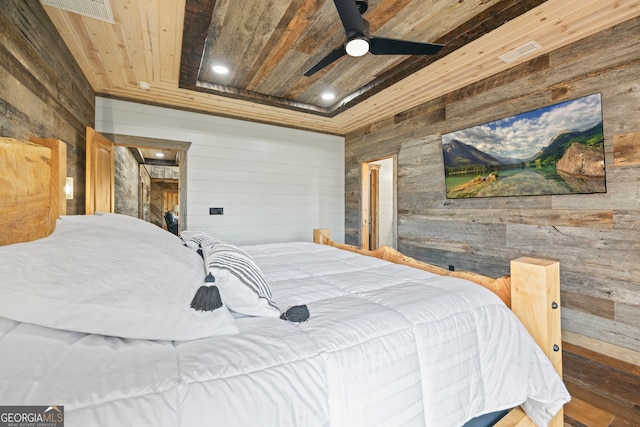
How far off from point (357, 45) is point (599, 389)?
110 inches

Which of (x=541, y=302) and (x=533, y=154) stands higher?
(x=533, y=154)

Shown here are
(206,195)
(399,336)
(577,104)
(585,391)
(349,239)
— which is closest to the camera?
(399,336)

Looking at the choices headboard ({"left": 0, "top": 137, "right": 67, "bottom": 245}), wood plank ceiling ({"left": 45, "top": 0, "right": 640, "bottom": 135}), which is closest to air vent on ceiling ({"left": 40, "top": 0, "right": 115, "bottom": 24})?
wood plank ceiling ({"left": 45, "top": 0, "right": 640, "bottom": 135})

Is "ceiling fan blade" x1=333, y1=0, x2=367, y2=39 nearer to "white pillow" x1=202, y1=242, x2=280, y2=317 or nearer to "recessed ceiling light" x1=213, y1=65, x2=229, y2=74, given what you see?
"white pillow" x1=202, y1=242, x2=280, y2=317

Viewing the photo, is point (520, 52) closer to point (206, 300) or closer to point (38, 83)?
point (206, 300)

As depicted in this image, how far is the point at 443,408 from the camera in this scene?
38.5 inches

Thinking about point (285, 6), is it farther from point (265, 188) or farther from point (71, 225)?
point (265, 188)

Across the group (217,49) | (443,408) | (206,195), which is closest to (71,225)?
(443,408)

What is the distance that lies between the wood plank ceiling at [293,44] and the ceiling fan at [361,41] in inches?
11.8

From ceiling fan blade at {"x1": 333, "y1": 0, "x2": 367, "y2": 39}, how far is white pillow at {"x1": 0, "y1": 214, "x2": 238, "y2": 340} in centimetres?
168

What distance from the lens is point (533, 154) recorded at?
8.46 ft

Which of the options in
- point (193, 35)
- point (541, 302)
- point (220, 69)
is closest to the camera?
point (541, 302)

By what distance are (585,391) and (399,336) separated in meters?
1.87

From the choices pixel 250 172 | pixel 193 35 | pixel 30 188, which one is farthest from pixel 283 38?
pixel 250 172
